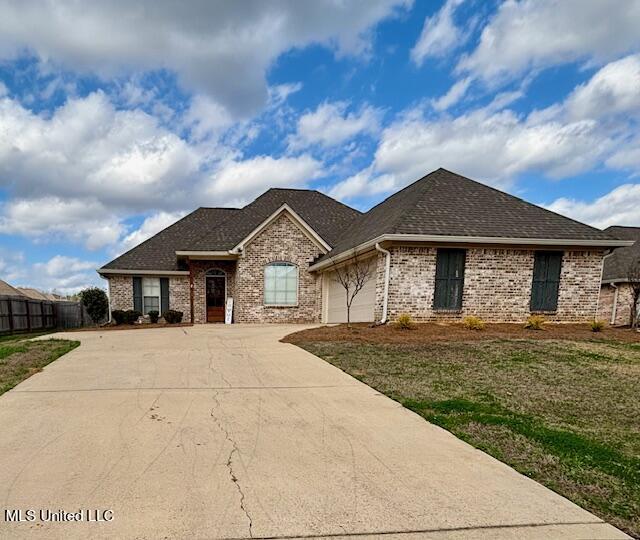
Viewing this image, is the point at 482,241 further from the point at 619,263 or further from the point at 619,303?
the point at 619,263

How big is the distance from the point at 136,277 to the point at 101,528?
1741 centimetres

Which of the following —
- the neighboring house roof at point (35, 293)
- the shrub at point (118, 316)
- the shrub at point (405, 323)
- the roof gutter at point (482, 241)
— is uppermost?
the roof gutter at point (482, 241)

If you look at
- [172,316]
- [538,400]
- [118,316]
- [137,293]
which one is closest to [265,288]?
[172,316]

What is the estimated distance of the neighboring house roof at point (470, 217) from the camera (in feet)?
38.2

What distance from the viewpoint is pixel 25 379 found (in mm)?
5996

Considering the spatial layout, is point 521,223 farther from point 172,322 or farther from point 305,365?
point 172,322

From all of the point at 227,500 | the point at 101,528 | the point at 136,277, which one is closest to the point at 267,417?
the point at 227,500

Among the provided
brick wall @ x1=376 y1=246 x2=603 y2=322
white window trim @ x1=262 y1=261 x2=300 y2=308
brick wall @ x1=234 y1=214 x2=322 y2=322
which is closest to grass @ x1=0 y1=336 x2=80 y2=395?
brick wall @ x1=234 y1=214 x2=322 y2=322

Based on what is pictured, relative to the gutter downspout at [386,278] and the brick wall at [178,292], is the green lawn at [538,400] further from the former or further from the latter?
the brick wall at [178,292]

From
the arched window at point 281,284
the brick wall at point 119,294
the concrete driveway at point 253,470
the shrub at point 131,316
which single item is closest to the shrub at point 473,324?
the concrete driveway at point 253,470

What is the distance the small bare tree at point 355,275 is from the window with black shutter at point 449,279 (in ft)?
7.25

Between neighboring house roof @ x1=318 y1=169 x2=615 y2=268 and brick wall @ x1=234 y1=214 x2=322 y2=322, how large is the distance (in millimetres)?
2191

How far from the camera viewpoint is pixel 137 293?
18094 mm

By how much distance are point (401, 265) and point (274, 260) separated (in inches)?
266
